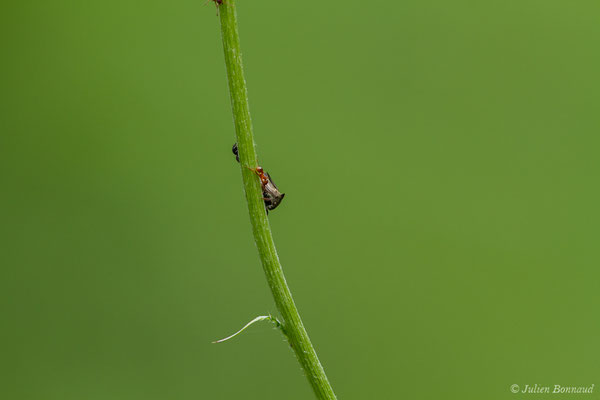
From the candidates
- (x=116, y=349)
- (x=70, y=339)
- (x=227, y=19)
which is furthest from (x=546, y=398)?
(x=227, y=19)

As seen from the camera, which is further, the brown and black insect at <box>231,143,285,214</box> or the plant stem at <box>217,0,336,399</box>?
the brown and black insect at <box>231,143,285,214</box>

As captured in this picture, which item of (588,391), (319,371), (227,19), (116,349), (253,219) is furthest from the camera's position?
(116,349)

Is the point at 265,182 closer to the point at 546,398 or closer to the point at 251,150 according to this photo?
the point at 251,150

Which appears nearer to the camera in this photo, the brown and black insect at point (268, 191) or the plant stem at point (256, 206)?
the plant stem at point (256, 206)

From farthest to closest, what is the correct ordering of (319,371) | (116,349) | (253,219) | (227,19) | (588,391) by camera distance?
(116,349), (588,391), (319,371), (253,219), (227,19)

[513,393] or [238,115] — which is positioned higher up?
[238,115]

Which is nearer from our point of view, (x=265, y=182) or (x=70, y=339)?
(x=265, y=182)

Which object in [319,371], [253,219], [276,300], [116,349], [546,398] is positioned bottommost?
[546,398]

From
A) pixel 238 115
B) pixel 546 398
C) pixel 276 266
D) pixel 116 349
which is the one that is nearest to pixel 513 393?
pixel 546 398
